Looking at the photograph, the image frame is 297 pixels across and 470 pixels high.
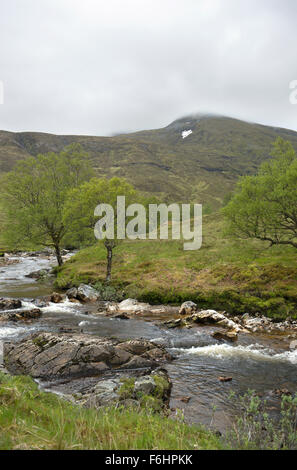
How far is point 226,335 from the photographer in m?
18.0

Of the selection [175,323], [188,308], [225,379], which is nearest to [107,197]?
[188,308]

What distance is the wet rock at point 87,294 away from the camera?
28.4 m

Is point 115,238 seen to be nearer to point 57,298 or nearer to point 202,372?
point 57,298

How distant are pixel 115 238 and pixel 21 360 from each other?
19.0 m

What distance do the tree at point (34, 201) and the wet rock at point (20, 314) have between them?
63.5ft

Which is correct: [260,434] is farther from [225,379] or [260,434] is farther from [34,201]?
[34,201]

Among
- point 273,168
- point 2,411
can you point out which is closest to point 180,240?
point 273,168

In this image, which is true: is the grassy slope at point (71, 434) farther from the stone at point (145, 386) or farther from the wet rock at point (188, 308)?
the wet rock at point (188, 308)

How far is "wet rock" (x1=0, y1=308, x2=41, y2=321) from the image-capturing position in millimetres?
20772

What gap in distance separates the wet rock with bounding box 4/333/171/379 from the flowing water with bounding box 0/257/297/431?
5.33ft

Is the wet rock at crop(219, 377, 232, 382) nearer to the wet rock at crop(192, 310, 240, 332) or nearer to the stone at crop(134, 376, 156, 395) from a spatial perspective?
the stone at crop(134, 376, 156, 395)

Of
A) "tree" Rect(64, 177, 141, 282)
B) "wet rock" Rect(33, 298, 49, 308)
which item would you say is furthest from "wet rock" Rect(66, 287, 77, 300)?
"tree" Rect(64, 177, 141, 282)

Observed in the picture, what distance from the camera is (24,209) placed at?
40.1 metres

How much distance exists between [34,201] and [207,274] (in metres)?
27.8
